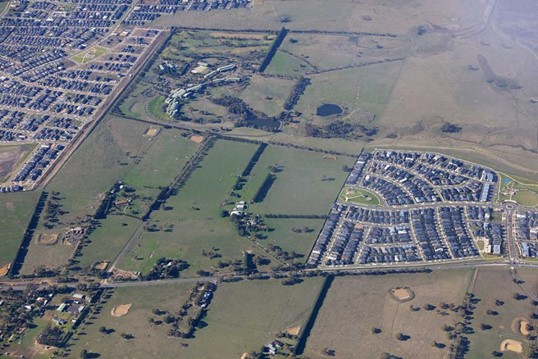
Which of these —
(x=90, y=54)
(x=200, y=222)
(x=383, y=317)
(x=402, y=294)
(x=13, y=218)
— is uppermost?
(x=90, y=54)

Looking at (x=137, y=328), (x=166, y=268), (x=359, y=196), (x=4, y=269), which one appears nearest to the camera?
(x=137, y=328)

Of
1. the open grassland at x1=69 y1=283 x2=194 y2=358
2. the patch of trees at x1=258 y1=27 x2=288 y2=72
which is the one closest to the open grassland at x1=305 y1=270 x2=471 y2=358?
the open grassland at x1=69 y1=283 x2=194 y2=358

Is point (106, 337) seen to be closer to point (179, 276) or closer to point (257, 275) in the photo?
point (179, 276)

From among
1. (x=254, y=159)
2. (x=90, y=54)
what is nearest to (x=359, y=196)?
(x=254, y=159)

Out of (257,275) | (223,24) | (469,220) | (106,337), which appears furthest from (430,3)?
(106,337)

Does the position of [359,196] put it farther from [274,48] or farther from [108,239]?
[274,48]

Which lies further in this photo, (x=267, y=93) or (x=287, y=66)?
(x=287, y=66)

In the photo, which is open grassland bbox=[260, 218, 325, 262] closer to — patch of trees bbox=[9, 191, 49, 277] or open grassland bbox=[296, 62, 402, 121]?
open grassland bbox=[296, 62, 402, 121]
